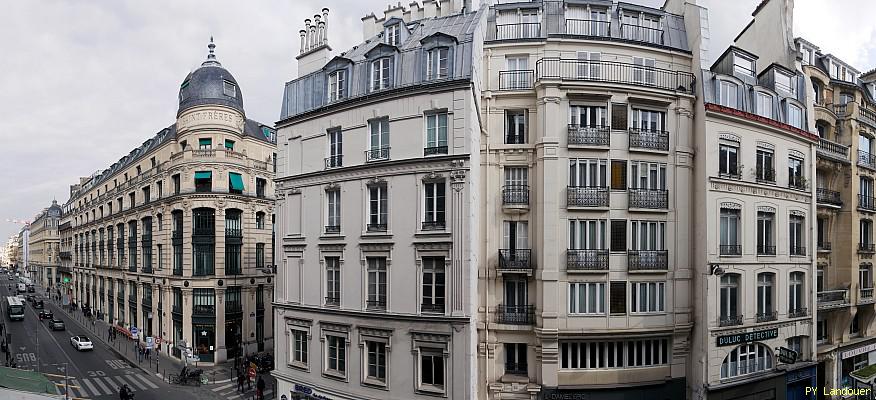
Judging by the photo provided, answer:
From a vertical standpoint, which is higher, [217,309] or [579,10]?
[579,10]

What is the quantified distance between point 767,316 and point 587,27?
57.1ft

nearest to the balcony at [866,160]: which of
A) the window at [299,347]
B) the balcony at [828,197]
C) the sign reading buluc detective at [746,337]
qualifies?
the balcony at [828,197]

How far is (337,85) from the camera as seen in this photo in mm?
23484

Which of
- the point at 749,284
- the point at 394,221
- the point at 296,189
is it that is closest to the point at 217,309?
the point at 296,189

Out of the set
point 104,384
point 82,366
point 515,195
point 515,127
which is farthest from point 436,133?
point 82,366

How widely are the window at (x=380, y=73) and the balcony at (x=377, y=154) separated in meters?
2.95

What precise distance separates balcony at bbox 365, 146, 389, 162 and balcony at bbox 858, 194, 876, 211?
3000 cm

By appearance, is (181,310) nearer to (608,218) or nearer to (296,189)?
(296,189)

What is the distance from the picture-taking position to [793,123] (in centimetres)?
2614

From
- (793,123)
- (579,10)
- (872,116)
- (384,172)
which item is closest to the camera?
(384,172)

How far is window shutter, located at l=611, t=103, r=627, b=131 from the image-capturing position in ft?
72.4

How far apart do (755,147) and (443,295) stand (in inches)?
700

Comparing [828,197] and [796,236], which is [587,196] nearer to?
[796,236]

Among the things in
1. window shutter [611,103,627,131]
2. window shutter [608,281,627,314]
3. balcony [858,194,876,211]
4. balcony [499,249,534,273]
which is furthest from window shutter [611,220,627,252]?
balcony [858,194,876,211]
